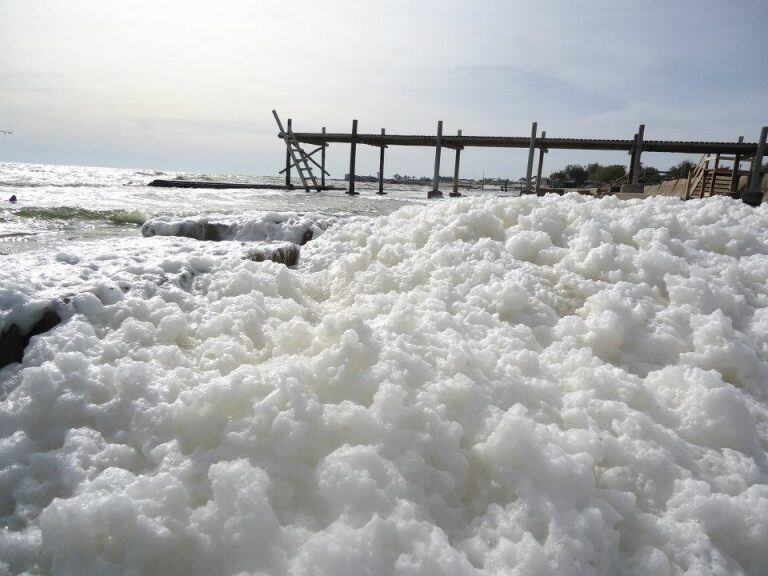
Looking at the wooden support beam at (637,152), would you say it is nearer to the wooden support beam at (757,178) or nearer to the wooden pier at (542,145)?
the wooden pier at (542,145)

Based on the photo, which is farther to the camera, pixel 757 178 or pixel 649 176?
pixel 649 176

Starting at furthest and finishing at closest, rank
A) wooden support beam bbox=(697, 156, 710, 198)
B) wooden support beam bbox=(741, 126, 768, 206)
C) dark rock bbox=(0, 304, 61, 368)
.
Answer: wooden support beam bbox=(741, 126, 768, 206), wooden support beam bbox=(697, 156, 710, 198), dark rock bbox=(0, 304, 61, 368)

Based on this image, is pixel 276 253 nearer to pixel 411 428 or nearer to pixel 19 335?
pixel 19 335

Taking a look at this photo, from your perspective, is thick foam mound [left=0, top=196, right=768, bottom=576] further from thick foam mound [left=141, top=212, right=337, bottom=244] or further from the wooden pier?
the wooden pier

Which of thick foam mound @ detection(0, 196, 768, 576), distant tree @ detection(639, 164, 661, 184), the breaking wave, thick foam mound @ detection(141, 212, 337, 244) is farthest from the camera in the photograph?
distant tree @ detection(639, 164, 661, 184)

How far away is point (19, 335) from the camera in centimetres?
289

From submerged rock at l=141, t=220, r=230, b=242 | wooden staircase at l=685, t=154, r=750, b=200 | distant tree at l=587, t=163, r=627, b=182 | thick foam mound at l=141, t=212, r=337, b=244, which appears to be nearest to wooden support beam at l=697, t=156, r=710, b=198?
wooden staircase at l=685, t=154, r=750, b=200

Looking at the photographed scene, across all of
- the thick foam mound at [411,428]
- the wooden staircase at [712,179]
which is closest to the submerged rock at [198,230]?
the thick foam mound at [411,428]

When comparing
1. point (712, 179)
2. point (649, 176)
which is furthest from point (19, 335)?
point (649, 176)

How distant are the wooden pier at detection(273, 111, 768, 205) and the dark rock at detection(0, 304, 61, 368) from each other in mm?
14498

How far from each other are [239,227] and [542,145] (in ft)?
54.6

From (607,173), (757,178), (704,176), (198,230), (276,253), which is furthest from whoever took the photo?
(607,173)

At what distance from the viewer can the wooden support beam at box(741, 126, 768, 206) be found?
12055 millimetres

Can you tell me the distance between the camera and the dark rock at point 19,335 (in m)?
2.79
